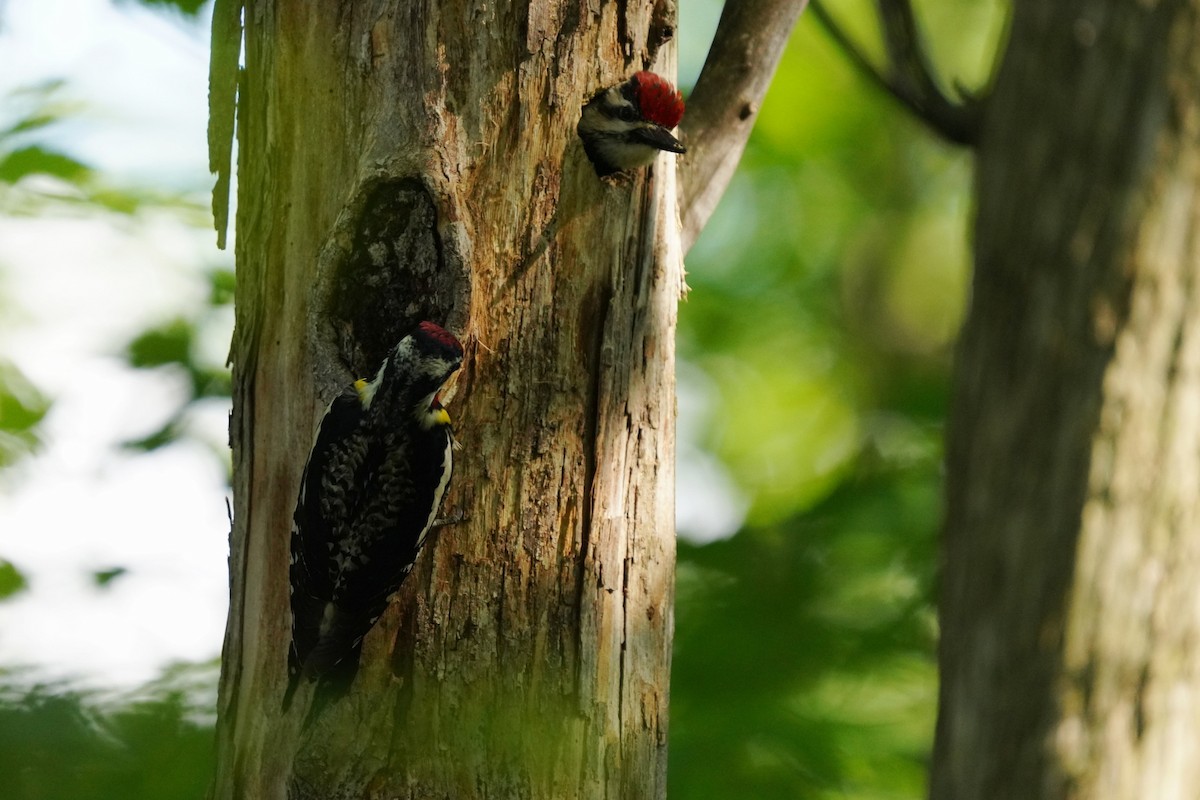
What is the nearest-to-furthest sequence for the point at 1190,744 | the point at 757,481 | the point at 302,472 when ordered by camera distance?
the point at 1190,744 < the point at 302,472 < the point at 757,481

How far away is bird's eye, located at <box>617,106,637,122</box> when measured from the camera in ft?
8.40

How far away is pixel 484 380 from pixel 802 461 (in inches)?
117

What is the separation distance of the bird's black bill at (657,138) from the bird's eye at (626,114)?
1.4 inches

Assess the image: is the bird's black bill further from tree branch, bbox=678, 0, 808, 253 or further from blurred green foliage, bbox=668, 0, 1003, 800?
blurred green foliage, bbox=668, 0, 1003, 800

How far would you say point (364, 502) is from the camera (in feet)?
9.11

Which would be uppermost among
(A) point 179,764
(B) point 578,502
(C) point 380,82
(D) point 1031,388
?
(C) point 380,82

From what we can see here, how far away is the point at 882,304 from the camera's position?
588cm

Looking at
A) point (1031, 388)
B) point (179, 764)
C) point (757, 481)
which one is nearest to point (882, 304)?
point (757, 481)

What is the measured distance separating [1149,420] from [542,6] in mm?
1717

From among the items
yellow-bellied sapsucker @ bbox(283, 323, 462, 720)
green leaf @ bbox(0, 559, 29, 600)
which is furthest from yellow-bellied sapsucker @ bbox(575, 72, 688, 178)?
green leaf @ bbox(0, 559, 29, 600)

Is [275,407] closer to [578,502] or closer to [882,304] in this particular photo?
[578,502]

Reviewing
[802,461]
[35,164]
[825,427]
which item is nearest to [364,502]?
[35,164]

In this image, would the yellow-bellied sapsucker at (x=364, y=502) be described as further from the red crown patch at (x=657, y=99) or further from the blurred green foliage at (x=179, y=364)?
the blurred green foliage at (x=179, y=364)

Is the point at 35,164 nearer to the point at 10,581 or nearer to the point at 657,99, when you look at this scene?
the point at 10,581
